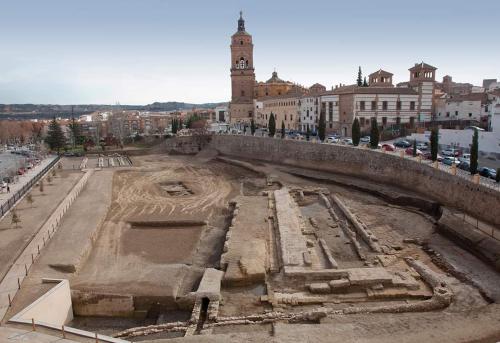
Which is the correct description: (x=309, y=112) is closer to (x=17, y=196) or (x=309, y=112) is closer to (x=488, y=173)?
(x=488, y=173)

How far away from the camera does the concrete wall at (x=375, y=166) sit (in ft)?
72.4

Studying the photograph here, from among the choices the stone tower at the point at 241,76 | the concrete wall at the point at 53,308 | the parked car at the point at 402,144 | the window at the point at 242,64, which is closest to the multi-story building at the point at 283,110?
the stone tower at the point at 241,76

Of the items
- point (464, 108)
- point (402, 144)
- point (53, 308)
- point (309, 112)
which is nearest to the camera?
point (53, 308)

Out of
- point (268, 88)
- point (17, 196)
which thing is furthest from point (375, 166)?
point (268, 88)

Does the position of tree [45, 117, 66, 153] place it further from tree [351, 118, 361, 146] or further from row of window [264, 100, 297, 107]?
tree [351, 118, 361, 146]

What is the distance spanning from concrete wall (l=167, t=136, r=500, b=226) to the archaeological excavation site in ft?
0.42

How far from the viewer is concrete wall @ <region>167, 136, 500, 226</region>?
22078mm

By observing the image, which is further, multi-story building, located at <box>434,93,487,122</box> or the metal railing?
multi-story building, located at <box>434,93,487,122</box>

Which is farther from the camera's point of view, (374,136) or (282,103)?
(282,103)

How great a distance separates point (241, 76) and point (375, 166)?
4048cm

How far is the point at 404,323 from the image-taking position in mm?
12062

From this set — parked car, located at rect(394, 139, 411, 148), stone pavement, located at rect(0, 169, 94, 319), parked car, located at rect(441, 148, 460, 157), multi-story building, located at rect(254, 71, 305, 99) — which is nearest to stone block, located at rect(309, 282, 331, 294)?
stone pavement, located at rect(0, 169, 94, 319)

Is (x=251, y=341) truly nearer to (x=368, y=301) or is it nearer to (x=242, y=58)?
(x=368, y=301)

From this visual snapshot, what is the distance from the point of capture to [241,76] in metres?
68.8
